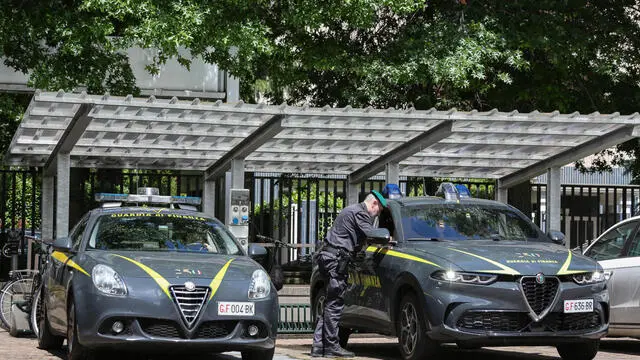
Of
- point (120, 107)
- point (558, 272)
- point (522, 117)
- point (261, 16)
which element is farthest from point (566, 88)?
point (558, 272)

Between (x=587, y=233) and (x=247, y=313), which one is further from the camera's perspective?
(x=587, y=233)

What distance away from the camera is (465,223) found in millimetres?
12438

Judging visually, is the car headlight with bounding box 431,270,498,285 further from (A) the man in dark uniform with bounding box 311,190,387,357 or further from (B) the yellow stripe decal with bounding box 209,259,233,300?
(B) the yellow stripe decal with bounding box 209,259,233,300

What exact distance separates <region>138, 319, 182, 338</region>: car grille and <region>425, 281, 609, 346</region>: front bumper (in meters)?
2.38

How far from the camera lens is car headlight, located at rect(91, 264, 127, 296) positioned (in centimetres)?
1016

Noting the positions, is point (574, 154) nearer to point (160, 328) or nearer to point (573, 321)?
point (573, 321)

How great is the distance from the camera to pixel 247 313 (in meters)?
10.4

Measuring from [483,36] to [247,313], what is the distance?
12.4 metres

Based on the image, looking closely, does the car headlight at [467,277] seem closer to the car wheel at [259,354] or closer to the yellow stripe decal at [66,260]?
the car wheel at [259,354]

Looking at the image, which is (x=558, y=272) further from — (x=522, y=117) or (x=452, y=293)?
(x=522, y=117)

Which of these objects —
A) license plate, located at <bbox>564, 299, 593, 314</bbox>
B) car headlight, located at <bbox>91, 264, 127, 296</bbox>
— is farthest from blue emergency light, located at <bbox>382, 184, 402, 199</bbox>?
car headlight, located at <bbox>91, 264, 127, 296</bbox>

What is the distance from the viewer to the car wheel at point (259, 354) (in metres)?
10.8

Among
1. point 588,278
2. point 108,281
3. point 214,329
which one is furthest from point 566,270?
point 108,281

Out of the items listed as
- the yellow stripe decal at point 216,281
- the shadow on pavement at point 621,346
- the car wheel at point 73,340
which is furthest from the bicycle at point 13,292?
the shadow on pavement at point 621,346
